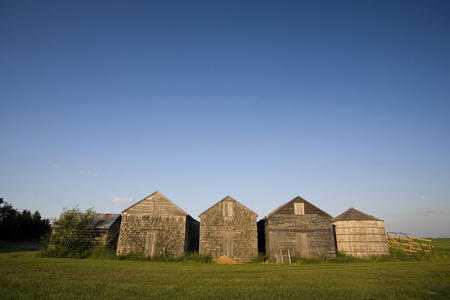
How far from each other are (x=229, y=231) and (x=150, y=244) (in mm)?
8241

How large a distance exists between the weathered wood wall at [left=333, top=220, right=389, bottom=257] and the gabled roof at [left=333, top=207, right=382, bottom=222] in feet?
1.28

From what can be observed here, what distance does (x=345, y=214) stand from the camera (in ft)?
102

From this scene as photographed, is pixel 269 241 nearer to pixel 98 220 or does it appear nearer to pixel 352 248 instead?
pixel 352 248

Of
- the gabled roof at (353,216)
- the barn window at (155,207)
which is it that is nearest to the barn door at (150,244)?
the barn window at (155,207)

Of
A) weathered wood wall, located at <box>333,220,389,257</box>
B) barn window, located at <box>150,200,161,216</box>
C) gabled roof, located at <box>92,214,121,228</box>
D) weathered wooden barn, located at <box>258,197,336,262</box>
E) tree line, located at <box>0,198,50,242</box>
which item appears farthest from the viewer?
tree line, located at <box>0,198,50,242</box>

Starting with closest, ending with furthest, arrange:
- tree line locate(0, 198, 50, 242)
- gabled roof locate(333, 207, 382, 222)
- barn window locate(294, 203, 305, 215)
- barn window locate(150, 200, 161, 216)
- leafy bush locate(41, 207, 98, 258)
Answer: leafy bush locate(41, 207, 98, 258) < barn window locate(150, 200, 161, 216) < barn window locate(294, 203, 305, 215) < gabled roof locate(333, 207, 382, 222) < tree line locate(0, 198, 50, 242)

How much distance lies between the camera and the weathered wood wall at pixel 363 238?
92.3 ft

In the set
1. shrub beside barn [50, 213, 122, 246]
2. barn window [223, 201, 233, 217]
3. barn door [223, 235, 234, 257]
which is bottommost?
barn door [223, 235, 234, 257]

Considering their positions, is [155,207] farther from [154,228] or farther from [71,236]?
[71,236]

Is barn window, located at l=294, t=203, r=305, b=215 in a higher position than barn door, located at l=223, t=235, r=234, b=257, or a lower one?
higher

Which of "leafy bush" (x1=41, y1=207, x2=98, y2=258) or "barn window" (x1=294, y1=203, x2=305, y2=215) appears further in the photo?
"barn window" (x1=294, y1=203, x2=305, y2=215)

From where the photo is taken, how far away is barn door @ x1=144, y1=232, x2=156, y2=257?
26.4 m

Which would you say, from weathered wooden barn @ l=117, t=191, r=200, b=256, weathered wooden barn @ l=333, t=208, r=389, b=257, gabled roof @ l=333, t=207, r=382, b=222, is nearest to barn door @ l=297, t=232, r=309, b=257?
weathered wooden barn @ l=333, t=208, r=389, b=257

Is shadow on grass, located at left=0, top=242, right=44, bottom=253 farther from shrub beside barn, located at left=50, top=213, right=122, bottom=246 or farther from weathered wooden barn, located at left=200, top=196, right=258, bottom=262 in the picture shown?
weathered wooden barn, located at left=200, top=196, right=258, bottom=262
